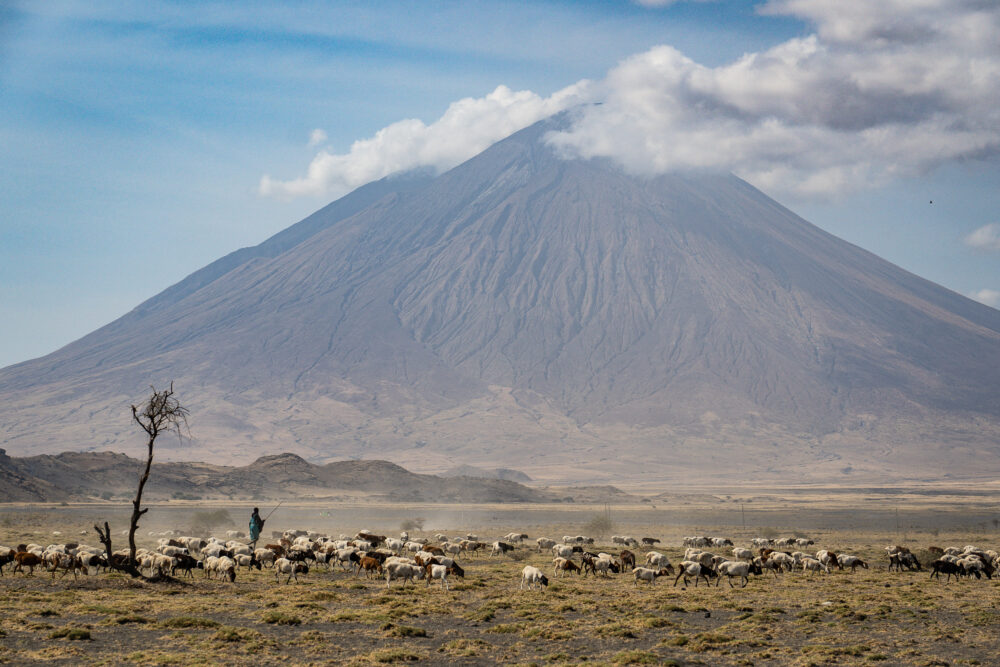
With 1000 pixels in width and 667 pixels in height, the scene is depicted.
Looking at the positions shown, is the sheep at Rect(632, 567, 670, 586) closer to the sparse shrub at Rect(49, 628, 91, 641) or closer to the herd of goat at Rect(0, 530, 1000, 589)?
the herd of goat at Rect(0, 530, 1000, 589)

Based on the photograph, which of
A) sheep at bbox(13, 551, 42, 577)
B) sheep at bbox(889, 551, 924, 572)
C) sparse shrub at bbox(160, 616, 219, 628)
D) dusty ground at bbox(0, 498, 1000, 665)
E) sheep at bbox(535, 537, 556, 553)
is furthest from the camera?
sheep at bbox(535, 537, 556, 553)

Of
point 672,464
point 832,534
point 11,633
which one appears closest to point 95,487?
point 832,534

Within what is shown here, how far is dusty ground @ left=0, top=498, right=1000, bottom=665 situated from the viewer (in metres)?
18.8

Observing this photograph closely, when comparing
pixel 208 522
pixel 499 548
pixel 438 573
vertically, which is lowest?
pixel 208 522

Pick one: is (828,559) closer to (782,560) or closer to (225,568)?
(782,560)

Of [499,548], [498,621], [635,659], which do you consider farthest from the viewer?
[499,548]

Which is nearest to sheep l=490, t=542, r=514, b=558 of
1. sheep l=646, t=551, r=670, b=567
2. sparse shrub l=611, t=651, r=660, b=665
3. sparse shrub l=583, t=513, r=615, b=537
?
sheep l=646, t=551, r=670, b=567

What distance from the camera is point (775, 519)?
84.4 metres

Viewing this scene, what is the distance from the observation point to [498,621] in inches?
901

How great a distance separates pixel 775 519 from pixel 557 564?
2218 inches

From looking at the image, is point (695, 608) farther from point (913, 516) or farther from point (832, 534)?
point (913, 516)

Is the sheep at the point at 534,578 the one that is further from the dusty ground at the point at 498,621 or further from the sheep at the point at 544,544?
the sheep at the point at 544,544

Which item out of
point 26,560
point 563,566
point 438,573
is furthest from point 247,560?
point 563,566

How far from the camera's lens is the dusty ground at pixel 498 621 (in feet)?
61.8
